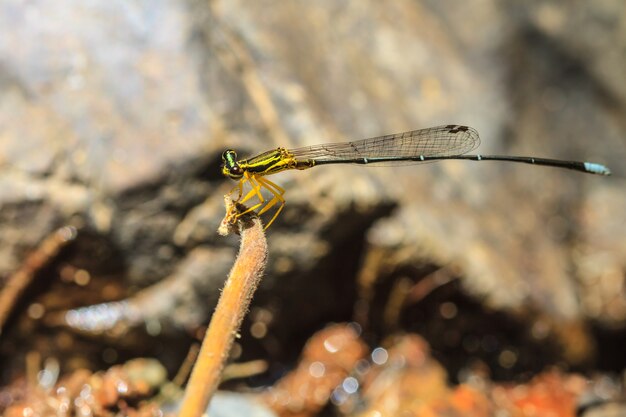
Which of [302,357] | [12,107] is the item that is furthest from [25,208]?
[302,357]

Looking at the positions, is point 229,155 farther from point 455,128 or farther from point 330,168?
point 455,128

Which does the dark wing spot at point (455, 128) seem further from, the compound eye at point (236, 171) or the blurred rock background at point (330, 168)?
the compound eye at point (236, 171)

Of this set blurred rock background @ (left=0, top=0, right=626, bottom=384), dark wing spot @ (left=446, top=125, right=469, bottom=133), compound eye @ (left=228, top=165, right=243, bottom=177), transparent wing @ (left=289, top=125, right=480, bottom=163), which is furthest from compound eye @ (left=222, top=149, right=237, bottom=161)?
dark wing spot @ (left=446, top=125, right=469, bottom=133)

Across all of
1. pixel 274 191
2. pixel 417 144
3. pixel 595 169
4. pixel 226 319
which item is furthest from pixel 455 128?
pixel 226 319

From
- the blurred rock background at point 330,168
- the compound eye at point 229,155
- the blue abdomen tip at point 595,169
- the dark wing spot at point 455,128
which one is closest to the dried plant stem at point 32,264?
the blurred rock background at point 330,168

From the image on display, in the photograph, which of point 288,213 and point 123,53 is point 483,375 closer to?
point 288,213

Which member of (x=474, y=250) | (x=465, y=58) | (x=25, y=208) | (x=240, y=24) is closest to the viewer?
(x=25, y=208)

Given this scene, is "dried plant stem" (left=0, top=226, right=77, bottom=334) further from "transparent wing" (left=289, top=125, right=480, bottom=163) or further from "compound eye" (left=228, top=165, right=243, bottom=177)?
"transparent wing" (left=289, top=125, right=480, bottom=163)

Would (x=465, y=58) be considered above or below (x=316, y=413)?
above
